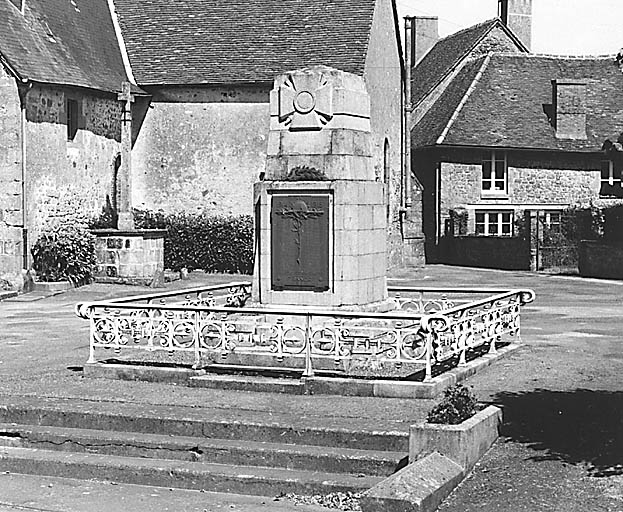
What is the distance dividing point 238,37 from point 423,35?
74.9ft

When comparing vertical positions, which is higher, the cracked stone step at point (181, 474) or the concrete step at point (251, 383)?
the concrete step at point (251, 383)

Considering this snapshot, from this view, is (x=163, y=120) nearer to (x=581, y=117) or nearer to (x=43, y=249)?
(x=43, y=249)

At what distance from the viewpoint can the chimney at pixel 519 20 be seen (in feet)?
175

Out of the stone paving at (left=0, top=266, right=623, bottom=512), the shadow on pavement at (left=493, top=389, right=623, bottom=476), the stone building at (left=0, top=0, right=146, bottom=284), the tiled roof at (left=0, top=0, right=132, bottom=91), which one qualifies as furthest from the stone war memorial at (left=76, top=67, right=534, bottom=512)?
the tiled roof at (left=0, top=0, right=132, bottom=91)

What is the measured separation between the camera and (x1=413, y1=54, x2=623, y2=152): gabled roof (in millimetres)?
41594

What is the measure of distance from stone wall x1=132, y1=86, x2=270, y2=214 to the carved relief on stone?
18.3m

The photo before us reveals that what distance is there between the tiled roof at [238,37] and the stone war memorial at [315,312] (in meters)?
17.9

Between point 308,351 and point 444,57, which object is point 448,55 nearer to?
point 444,57

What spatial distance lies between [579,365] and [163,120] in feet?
69.5

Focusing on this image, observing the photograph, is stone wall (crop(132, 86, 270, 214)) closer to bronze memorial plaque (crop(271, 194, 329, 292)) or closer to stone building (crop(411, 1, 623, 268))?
stone building (crop(411, 1, 623, 268))

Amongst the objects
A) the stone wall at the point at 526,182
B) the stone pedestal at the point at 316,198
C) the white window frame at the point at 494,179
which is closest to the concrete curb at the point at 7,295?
the stone pedestal at the point at 316,198

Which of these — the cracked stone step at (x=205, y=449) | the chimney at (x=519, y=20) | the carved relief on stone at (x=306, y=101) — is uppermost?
the chimney at (x=519, y=20)

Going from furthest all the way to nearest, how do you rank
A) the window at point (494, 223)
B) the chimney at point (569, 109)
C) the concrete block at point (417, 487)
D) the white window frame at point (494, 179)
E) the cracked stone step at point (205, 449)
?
1. the chimney at point (569, 109)
2. the window at point (494, 223)
3. the white window frame at point (494, 179)
4. the cracked stone step at point (205, 449)
5. the concrete block at point (417, 487)

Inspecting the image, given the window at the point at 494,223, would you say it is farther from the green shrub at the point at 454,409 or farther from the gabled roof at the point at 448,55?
the green shrub at the point at 454,409
